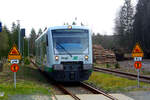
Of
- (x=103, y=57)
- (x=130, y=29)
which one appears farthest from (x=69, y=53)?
(x=130, y=29)

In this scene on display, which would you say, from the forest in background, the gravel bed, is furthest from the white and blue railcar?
the forest in background

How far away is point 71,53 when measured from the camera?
1405 centimetres

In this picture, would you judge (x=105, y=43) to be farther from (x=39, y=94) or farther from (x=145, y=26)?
(x=39, y=94)

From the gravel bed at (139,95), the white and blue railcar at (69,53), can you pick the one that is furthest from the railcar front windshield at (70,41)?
the gravel bed at (139,95)

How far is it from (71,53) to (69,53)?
110mm

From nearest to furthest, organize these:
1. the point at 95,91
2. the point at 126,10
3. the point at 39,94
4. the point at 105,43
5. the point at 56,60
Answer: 1. the point at 39,94
2. the point at 95,91
3. the point at 56,60
4. the point at 126,10
5. the point at 105,43

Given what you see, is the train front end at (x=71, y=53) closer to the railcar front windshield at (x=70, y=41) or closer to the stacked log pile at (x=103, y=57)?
the railcar front windshield at (x=70, y=41)

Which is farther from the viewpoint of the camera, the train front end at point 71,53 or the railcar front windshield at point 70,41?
the railcar front windshield at point 70,41

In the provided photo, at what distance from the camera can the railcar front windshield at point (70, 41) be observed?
14.1 metres

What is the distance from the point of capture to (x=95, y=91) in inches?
479

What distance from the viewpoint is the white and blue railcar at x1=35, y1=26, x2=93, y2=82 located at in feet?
45.5

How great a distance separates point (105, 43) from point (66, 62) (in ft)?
226

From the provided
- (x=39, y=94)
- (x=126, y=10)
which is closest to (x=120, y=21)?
(x=126, y=10)

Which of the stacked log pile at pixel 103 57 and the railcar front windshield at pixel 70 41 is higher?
the railcar front windshield at pixel 70 41
